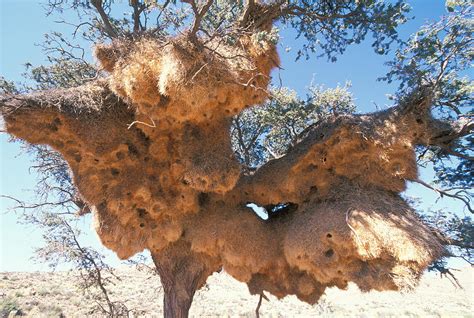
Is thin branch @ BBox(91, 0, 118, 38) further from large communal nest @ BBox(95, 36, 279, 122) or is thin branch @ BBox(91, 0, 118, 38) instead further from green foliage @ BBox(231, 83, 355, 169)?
green foliage @ BBox(231, 83, 355, 169)

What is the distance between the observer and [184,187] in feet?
30.6

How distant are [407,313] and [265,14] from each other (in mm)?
33488

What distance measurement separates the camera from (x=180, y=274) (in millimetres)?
9719

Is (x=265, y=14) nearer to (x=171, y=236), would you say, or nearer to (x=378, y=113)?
(x=378, y=113)

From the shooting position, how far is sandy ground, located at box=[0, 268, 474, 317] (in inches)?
971

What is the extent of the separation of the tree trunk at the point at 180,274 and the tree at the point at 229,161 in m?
0.04

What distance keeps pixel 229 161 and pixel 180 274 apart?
349cm

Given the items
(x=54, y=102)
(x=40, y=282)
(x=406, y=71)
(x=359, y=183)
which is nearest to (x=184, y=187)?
(x=54, y=102)

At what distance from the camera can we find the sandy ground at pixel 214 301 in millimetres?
24672

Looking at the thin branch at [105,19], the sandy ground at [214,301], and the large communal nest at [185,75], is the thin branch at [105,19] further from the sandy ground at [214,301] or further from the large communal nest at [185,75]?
the sandy ground at [214,301]

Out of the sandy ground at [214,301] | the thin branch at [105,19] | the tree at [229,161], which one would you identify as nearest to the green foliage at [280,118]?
the tree at [229,161]

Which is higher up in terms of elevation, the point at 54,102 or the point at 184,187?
the point at 54,102

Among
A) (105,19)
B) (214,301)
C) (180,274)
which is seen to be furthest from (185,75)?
(214,301)

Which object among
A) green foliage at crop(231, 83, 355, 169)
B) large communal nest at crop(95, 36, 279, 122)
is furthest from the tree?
green foliage at crop(231, 83, 355, 169)
